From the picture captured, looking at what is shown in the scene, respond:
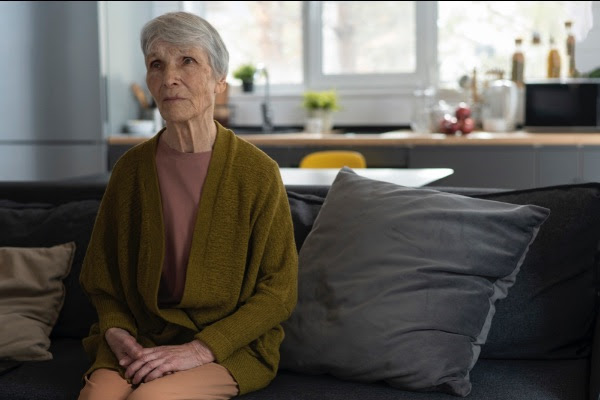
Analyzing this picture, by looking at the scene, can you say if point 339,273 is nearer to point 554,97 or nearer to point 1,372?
point 1,372

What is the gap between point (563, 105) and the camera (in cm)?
454

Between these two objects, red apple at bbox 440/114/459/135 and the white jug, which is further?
the white jug

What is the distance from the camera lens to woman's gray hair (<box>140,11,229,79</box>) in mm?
1866

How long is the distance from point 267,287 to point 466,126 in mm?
2967

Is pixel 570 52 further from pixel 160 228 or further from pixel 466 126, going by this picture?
pixel 160 228

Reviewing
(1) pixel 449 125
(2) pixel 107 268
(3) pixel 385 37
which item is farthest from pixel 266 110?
(2) pixel 107 268

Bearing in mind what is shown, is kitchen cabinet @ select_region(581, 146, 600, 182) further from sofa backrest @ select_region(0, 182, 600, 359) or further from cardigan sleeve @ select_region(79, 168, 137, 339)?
cardigan sleeve @ select_region(79, 168, 137, 339)

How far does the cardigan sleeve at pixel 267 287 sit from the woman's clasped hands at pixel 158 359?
26mm

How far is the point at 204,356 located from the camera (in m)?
1.81

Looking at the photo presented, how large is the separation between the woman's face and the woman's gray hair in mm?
13

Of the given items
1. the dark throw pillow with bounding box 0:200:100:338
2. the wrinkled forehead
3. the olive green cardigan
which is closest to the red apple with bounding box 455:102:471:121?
the dark throw pillow with bounding box 0:200:100:338

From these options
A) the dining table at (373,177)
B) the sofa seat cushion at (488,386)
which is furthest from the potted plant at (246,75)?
the sofa seat cushion at (488,386)

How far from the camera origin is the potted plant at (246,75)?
545cm

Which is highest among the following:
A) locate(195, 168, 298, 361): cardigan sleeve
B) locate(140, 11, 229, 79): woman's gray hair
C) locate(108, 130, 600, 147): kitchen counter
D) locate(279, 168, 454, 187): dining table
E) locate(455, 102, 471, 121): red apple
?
locate(140, 11, 229, 79): woman's gray hair
